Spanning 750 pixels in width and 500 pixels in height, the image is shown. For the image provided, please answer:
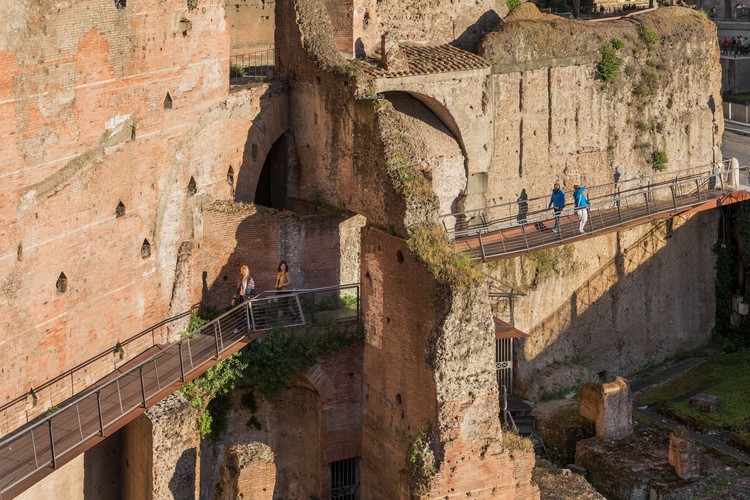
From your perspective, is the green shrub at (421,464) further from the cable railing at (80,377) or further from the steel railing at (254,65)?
the steel railing at (254,65)

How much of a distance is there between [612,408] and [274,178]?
23.1 feet

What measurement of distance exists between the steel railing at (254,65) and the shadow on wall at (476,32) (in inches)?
138

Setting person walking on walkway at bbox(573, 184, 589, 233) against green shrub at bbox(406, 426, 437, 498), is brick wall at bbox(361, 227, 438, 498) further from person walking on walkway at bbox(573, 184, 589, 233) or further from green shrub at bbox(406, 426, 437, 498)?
person walking on walkway at bbox(573, 184, 589, 233)

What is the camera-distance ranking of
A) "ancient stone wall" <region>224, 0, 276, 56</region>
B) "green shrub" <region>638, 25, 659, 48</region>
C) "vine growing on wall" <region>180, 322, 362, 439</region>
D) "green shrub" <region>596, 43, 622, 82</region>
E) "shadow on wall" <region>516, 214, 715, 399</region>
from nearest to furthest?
1. "vine growing on wall" <region>180, 322, 362, 439</region>
2. "shadow on wall" <region>516, 214, 715, 399</region>
3. "green shrub" <region>596, 43, 622, 82</region>
4. "ancient stone wall" <region>224, 0, 276, 56</region>
5. "green shrub" <region>638, 25, 659, 48</region>

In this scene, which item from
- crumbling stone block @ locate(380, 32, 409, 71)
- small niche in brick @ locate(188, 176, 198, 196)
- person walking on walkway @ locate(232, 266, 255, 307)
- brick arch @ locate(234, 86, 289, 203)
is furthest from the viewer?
crumbling stone block @ locate(380, 32, 409, 71)

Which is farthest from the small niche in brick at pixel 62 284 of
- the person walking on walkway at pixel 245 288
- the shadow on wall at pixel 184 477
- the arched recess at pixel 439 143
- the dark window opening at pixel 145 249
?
the arched recess at pixel 439 143

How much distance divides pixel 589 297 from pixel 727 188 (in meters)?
3.57

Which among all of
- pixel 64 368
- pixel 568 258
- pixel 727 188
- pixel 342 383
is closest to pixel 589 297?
pixel 568 258

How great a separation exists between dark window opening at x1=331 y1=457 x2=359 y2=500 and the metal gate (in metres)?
4.46

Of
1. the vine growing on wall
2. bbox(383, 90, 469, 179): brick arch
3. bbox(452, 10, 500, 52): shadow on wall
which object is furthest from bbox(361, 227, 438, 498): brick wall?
bbox(452, 10, 500, 52): shadow on wall

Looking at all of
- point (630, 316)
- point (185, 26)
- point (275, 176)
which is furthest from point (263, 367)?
point (630, 316)

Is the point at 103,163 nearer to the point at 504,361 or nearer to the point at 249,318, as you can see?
the point at 249,318

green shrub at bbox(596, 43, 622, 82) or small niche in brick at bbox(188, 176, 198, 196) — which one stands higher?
green shrub at bbox(596, 43, 622, 82)

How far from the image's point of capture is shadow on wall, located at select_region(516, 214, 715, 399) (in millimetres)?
31922
